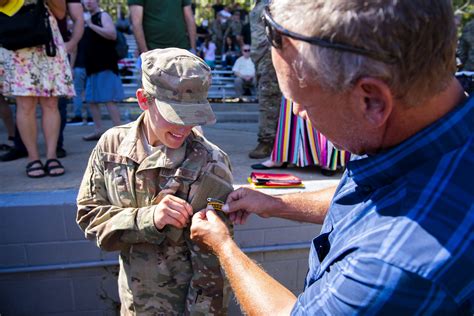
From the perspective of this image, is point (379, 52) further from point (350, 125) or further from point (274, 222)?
point (274, 222)

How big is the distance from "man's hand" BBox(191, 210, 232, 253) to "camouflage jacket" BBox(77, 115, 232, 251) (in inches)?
6.6

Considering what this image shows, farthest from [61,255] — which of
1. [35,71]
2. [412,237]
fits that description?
[412,237]

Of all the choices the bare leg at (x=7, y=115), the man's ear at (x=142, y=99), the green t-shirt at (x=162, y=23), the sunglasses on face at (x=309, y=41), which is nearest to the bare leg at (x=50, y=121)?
the green t-shirt at (x=162, y=23)

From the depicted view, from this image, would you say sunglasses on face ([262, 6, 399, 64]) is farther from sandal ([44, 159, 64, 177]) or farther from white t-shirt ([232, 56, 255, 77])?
white t-shirt ([232, 56, 255, 77])

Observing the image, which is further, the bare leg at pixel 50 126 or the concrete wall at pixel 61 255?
the bare leg at pixel 50 126

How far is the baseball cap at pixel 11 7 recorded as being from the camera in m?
3.50

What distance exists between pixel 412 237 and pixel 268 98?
3.59 metres

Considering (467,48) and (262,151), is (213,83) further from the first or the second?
(262,151)

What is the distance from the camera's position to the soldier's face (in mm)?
1979

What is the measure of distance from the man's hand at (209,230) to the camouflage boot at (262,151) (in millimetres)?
2680

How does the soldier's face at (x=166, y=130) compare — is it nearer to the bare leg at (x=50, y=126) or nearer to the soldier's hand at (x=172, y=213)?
the soldier's hand at (x=172, y=213)

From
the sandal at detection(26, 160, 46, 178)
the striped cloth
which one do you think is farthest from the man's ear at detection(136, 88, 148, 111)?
the striped cloth

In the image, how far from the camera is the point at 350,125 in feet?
3.99

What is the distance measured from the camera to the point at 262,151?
15.1 ft
